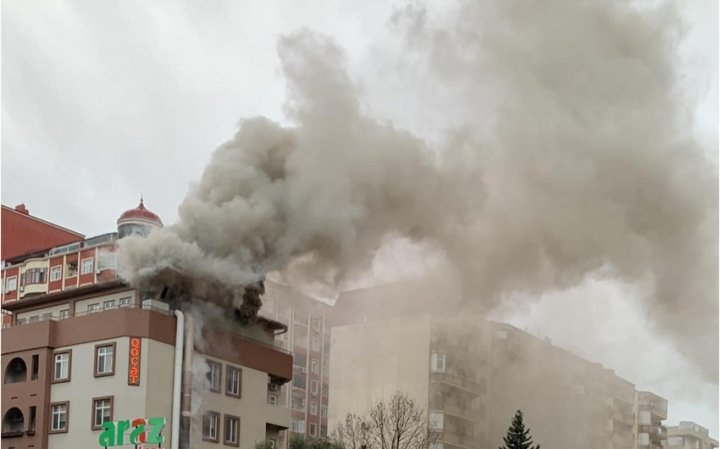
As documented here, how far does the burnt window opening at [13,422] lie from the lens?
52594 mm

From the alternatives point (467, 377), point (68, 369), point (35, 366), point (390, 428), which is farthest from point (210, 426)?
point (467, 377)

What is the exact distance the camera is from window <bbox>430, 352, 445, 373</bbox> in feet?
256

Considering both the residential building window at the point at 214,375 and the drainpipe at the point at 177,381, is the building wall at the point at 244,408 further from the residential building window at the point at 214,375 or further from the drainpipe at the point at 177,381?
the drainpipe at the point at 177,381

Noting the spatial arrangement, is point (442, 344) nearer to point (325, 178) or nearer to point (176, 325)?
point (176, 325)

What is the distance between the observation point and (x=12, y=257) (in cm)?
8294

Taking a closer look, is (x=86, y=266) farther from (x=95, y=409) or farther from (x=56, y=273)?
(x=95, y=409)

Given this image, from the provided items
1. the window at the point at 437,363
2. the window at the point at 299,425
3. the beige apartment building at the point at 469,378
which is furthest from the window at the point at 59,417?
the window at the point at 299,425

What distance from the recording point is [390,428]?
69.0 meters

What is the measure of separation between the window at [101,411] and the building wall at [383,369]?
1104 inches

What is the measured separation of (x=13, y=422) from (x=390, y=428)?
2437cm

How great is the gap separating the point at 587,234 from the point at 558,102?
4.84 meters

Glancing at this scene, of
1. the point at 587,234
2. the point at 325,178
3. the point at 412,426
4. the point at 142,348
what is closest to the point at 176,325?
the point at 142,348

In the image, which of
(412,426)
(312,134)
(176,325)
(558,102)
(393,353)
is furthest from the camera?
(393,353)

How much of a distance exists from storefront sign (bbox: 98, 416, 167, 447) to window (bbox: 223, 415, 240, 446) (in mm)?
7891
